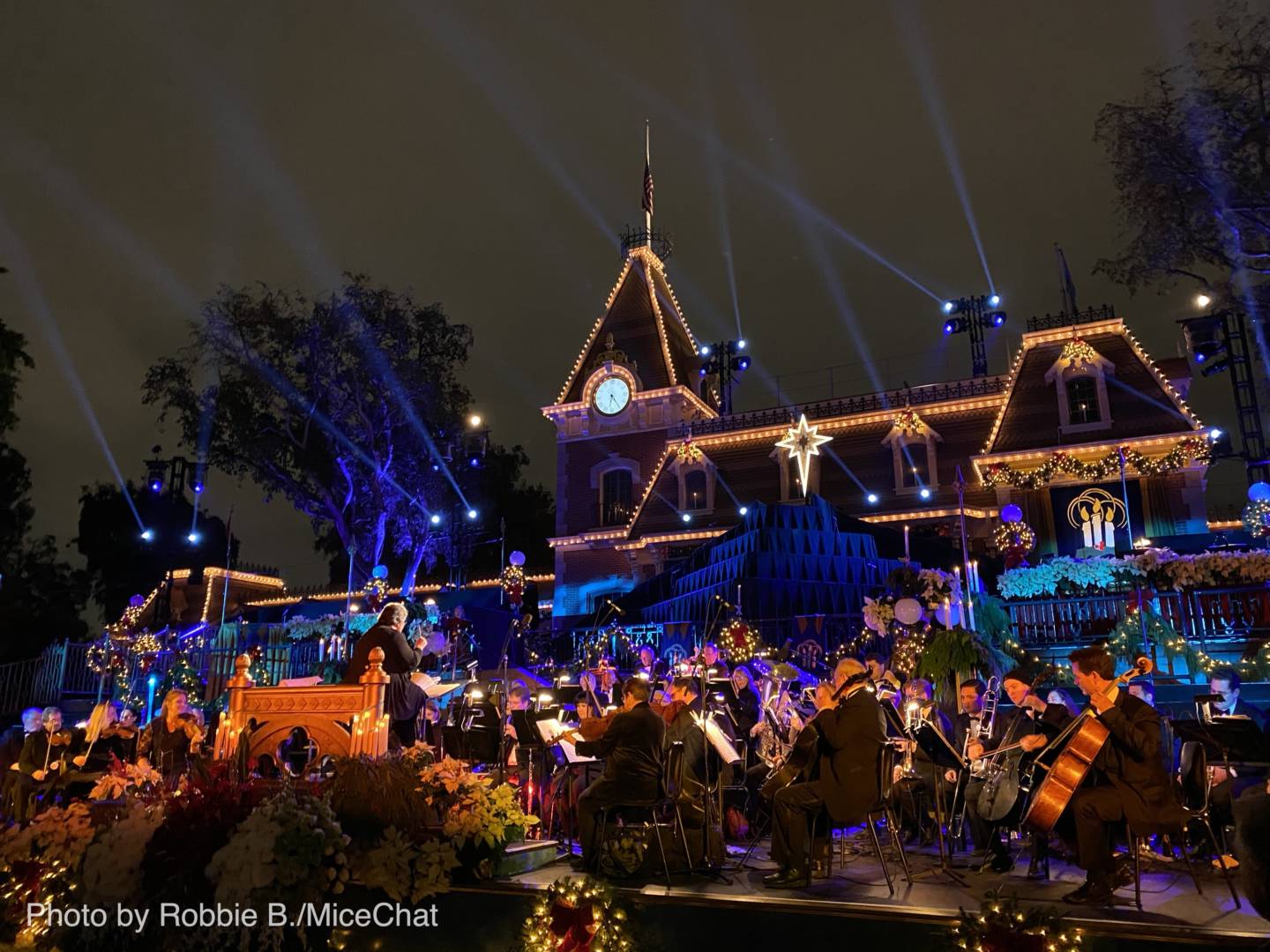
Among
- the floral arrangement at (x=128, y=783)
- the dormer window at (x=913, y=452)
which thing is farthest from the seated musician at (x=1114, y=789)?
the dormer window at (x=913, y=452)

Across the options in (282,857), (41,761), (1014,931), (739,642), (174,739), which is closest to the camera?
(1014,931)

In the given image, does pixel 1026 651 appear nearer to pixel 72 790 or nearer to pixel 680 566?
pixel 680 566

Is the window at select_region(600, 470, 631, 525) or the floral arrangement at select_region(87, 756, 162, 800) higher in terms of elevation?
the window at select_region(600, 470, 631, 525)

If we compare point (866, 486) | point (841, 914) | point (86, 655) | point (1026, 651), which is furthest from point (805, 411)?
point (841, 914)

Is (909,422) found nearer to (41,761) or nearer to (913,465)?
(913,465)

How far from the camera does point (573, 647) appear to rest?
21578 millimetres

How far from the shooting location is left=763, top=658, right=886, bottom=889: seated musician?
6422 millimetres

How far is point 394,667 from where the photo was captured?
30.4ft

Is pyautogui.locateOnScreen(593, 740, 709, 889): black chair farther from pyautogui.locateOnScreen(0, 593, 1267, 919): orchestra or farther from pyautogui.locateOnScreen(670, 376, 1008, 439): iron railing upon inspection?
pyautogui.locateOnScreen(670, 376, 1008, 439): iron railing

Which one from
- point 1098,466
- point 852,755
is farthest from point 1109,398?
point 852,755

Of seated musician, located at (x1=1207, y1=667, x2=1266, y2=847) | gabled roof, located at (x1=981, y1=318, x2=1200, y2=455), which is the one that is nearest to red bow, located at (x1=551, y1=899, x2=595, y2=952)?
seated musician, located at (x1=1207, y1=667, x2=1266, y2=847)

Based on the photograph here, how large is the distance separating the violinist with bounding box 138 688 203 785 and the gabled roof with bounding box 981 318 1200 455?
20.2 meters

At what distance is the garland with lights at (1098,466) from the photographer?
22.1 m

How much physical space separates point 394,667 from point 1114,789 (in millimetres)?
6579
